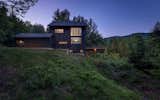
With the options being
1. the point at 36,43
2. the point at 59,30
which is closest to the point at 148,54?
the point at 59,30

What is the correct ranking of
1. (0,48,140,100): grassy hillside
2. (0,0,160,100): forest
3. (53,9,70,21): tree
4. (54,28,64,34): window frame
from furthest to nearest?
1. (53,9,70,21): tree
2. (54,28,64,34): window frame
3. (0,0,160,100): forest
4. (0,48,140,100): grassy hillside

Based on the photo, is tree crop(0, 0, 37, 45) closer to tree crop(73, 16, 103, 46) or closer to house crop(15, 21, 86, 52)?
house crop(15, 21, 86, 52)

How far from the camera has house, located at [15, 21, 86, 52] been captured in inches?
1561

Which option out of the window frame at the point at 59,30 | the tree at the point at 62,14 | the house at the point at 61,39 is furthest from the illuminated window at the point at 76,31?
the tree at the point at 62,14

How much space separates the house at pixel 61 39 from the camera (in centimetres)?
3966

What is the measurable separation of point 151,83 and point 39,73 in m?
11.0

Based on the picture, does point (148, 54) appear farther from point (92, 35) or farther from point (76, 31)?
point (92, 35)

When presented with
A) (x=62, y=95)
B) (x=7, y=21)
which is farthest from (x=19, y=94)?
(x=7, y=21)

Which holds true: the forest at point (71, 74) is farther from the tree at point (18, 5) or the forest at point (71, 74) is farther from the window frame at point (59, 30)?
the window frame at point (59, 30)

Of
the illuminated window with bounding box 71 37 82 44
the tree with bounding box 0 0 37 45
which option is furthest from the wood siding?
the tree with bounding box 0 0 37 45

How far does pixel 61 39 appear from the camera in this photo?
39969mm

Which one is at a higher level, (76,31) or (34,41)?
(76,31)

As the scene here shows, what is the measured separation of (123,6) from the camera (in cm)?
3494

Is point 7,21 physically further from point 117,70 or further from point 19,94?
point 117,70
